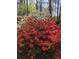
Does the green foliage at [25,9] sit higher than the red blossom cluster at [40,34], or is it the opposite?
the green foliage at [25,9]

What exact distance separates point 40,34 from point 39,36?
0.02 metres

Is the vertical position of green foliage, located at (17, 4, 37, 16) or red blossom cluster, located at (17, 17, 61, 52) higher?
green foliage, located at (17, 4, 37, 16)

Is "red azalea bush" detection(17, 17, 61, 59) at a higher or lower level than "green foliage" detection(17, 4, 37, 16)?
lower

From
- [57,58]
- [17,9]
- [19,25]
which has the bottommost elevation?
[57,58]

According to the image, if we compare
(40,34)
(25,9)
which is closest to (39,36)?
(40,34)

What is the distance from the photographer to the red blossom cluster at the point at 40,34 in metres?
1.91

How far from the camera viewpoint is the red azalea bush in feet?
6.26

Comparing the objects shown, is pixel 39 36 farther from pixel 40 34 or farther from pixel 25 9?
pixel 25 9

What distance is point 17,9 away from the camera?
191 centimetres
